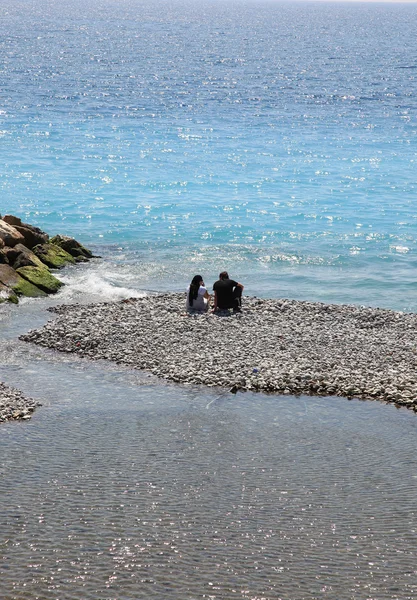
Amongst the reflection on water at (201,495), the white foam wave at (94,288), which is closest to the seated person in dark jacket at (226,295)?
the white foam wave at (94,288)

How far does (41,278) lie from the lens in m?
32.3

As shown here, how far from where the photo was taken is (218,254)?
40625mm

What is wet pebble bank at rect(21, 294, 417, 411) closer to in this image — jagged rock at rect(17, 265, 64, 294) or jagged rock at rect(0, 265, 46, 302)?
jagged rock at rect(0, 265, 46, 302)

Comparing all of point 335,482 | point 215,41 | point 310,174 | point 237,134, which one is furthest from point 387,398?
point 215,41

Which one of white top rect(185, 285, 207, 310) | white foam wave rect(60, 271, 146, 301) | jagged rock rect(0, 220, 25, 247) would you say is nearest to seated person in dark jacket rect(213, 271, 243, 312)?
white top rect(185, 285, 207, 310)

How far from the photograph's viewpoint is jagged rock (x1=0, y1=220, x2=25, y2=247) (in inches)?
1339

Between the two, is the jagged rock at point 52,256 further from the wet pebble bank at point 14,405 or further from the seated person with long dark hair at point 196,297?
the wet pebble bank at point 14,405

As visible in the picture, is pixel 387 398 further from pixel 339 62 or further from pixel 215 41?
pixel 215 41

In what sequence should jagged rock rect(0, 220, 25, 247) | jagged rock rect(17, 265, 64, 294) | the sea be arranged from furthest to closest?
1. jagged rock rect(0, 220, 25, 247)
2. jagged rock rect(17, 265, 64, 294)
3. the sea

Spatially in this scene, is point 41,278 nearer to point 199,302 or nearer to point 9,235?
point 9,235

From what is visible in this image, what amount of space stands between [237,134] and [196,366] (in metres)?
50.7

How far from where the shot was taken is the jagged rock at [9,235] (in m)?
A: 34.0

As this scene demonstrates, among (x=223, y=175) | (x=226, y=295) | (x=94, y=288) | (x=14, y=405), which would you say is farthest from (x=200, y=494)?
(x=223, y=175)

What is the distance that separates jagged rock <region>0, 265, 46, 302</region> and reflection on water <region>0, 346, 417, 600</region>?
8321mm
